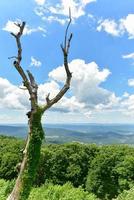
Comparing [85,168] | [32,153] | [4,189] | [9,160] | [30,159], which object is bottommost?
[4,189]

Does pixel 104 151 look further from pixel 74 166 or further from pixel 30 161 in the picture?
pixel 30 161

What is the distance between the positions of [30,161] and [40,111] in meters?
3.51

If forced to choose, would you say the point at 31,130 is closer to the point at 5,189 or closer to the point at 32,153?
the point at 32,153

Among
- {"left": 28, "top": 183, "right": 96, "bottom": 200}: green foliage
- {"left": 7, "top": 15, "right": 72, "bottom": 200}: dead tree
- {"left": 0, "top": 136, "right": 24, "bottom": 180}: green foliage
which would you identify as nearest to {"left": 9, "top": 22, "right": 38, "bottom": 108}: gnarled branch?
{"left": 7, "top": 15, "right": 72, "bottom": 200}: dead tree

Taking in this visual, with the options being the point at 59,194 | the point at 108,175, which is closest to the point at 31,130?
the point at 59,194

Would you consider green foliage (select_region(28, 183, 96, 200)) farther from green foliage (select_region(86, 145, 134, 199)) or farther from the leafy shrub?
green foliage (select_region(86, 145, 134, 199))

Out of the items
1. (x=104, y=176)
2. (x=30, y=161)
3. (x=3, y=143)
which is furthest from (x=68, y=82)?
(x=3, y=143)

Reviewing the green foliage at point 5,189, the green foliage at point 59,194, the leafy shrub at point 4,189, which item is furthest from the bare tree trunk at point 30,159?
the green foliage at point 5,189

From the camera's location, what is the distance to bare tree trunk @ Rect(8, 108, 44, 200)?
33.8m

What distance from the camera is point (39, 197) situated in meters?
55.8

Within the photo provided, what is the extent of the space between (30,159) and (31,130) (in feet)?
6.55

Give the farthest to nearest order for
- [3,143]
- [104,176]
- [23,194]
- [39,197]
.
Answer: [3,143] → [104,176] → [39,197] → [23,194]

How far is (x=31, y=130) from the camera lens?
3431 cm

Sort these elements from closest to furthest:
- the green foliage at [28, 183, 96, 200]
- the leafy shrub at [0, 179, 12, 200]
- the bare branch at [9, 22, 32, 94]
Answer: the bare branch at [9, 22, 32, 94]
the green foliage at [28, 183, 96, 200]
the leafy shrub at [0, 179, 12, 200]
